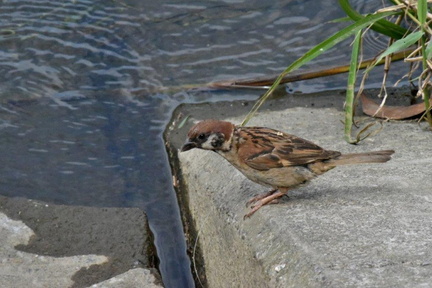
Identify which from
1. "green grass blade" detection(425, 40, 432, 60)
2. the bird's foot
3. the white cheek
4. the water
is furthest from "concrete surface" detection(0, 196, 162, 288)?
"green grass blade" detection(425, 40, 432, 60)

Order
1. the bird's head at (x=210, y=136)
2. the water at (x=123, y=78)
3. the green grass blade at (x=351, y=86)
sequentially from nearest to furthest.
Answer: the bird's head at (x=210, y=136) < the green grass blade at (x=351, y=86) < the water at (x=123, y=78)

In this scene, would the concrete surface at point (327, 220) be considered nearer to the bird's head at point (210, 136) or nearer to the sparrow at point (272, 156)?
the sparrow at point (272, 156)

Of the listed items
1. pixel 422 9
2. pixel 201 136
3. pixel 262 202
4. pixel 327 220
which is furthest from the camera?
pixel 422 9

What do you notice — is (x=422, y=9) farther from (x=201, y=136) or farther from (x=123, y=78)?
(x=123, y=78)

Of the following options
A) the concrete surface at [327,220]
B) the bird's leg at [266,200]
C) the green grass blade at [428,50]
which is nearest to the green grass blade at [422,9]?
the green grass blade at [428,50]

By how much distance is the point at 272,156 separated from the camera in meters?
3.59

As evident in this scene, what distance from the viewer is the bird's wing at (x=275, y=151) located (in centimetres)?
357

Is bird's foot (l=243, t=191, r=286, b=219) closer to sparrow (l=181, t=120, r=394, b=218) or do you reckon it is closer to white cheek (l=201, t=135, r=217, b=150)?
sparrow (l=181, t=120, r=394, b=218)

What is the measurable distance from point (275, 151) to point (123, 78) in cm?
256

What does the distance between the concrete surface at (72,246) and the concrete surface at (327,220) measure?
1.23ft

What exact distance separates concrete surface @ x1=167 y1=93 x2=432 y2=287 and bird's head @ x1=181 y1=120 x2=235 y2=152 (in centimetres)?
32

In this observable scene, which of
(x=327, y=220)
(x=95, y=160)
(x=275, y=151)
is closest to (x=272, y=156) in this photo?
(x=275, y=151)

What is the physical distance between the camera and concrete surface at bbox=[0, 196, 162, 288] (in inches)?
146

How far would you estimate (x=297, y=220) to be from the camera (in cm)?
329
